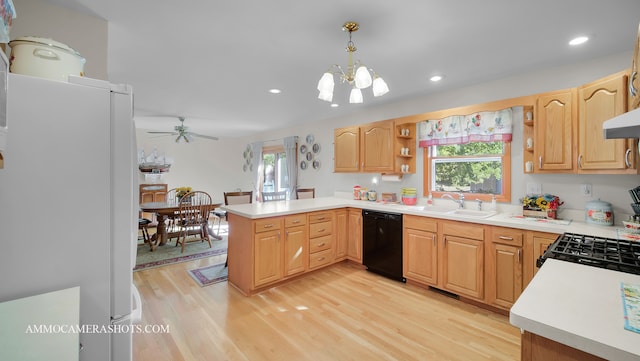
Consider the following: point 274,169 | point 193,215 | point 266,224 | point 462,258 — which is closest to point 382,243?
point 462,258

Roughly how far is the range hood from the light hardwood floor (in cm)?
157

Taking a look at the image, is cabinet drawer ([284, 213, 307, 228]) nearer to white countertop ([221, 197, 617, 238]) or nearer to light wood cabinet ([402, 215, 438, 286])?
white countertop ([221, 197, 617, 238])

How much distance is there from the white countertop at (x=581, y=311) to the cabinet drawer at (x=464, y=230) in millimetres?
1391

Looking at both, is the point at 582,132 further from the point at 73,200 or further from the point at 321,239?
the point at 73,200

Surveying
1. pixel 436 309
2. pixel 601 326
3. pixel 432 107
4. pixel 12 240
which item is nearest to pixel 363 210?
pixel 436 309

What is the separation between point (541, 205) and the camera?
2.62 m

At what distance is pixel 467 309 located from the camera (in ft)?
8.47

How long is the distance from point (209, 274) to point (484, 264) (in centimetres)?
314

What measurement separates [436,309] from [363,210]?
1.42 metres

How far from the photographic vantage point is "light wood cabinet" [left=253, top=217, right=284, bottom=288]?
9.30 ft

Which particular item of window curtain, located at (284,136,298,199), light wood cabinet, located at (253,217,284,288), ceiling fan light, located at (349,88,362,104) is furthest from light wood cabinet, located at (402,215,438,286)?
window curtain, located at (284,136,298,199)

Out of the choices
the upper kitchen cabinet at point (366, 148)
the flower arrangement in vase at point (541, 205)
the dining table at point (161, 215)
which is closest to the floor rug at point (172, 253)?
the dining table at point (161, 215)

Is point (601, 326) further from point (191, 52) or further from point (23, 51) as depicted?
point (191, 52)

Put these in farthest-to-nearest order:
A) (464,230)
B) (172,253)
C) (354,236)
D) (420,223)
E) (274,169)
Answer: (274,169)
(172,253)
(354,236)
(420,223)
(464,230)
